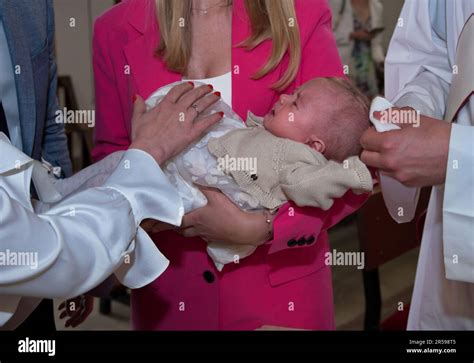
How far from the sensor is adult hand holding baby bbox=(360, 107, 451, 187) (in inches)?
34.7

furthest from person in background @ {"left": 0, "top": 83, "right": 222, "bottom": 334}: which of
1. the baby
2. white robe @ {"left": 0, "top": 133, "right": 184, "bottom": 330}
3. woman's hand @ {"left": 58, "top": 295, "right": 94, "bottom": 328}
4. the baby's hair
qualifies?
woman's hand @ {"left": 58, "top": 295, "right": 94, "bottom": 328}

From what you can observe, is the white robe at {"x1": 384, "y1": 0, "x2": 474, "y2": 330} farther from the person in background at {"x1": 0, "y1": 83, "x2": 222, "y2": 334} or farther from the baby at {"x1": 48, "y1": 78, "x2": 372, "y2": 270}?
the person in background at {"x1": 0, "y1": 83, "x2": 222, "y2": 334}

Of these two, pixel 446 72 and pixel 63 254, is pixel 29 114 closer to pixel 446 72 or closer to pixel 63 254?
pixel 63 254

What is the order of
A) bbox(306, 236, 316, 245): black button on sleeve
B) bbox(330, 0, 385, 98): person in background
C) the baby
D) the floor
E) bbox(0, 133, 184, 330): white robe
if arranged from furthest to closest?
bbox(330, 0, 385, 98): person in background
the floor
bbox(306, 236, 316, 245): black button on sleeve
the baby
bbox(0, 133, 184, 330): white robe

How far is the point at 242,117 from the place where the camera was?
1188 mm

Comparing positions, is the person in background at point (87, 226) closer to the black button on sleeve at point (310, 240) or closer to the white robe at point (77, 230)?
the white robe at point (77, 230)

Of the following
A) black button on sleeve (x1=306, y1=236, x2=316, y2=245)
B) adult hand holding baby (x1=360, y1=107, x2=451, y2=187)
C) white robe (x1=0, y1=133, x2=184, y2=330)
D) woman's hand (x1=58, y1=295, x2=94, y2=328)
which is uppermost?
adult hand holding baby (x1=360, y1=107, x2=451, y2=187)

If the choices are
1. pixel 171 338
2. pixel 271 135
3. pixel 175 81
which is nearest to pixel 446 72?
pixel 271 135

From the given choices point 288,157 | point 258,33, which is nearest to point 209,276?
point 288,157

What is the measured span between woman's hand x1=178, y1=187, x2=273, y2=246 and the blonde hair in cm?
23

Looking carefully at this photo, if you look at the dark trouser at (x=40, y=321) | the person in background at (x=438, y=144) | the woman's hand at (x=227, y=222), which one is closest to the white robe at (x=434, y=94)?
the person in background at (x=438, y=144)

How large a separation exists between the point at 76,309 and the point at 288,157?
0.52 m

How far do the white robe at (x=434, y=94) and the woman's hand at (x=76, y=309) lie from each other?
0.58 m

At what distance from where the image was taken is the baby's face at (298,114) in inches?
40.8
